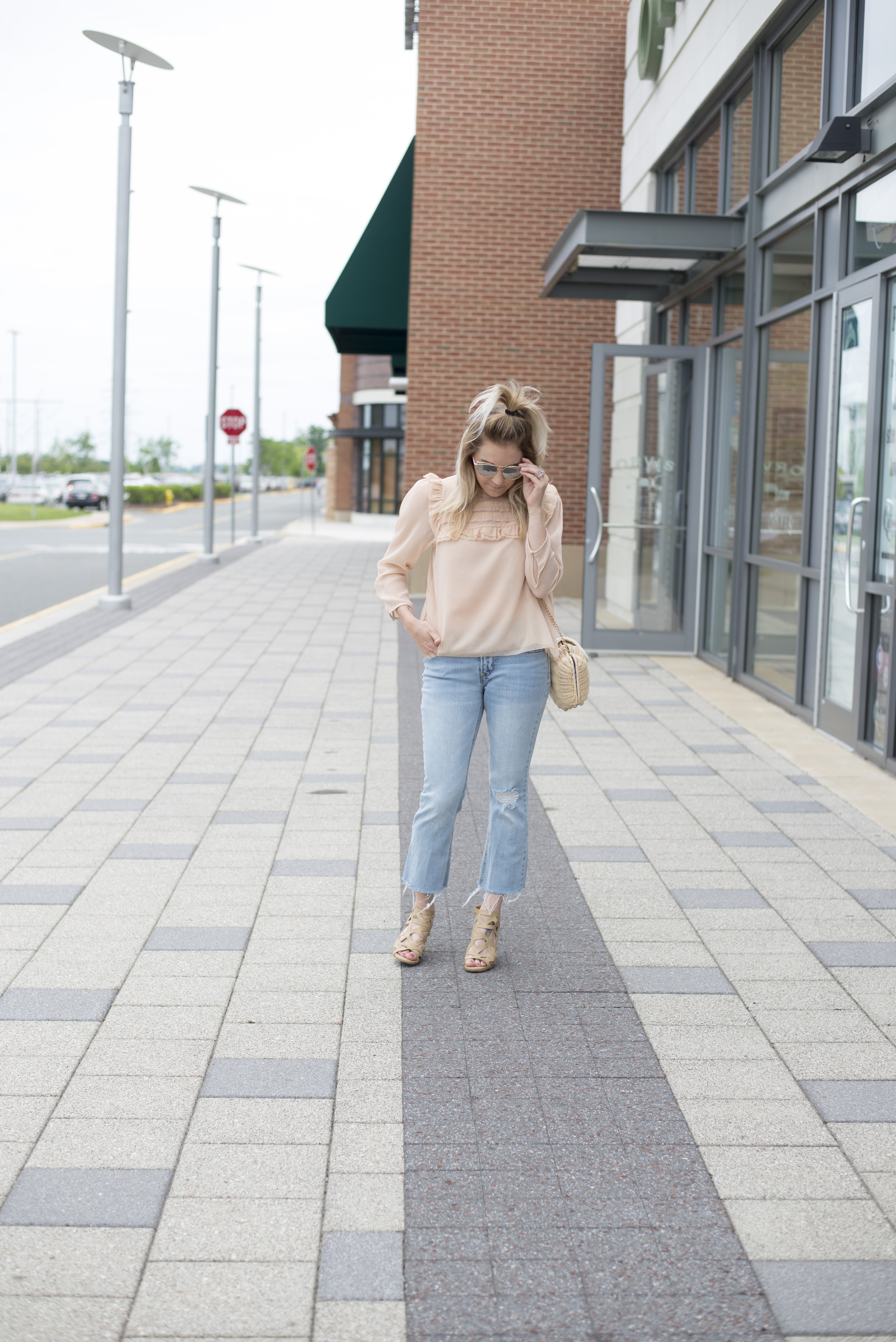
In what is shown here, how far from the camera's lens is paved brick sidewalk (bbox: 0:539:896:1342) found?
8.37 ft

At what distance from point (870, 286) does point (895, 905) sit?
3.88m

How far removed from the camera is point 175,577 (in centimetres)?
1956

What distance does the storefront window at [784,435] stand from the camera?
352 inches

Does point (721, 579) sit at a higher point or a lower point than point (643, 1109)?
higher

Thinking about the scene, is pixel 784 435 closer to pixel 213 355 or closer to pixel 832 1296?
pixel 832 1296

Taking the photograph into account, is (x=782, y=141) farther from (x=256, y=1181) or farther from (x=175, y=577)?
(x=175, y=577)

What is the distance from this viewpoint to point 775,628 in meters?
9.65

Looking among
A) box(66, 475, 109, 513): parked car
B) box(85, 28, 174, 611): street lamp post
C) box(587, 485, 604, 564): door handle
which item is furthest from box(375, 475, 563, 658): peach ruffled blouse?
box(66, 475, 109, 513): parked car

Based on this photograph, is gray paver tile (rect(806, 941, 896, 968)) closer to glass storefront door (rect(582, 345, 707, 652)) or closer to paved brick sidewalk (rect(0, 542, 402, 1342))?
paved brick sidewalk (rect(0, 542, 402, 1342))

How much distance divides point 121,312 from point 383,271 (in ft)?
13.2

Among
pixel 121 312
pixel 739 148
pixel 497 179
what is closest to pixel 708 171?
pixel 739 148

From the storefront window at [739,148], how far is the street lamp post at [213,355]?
44.3ft

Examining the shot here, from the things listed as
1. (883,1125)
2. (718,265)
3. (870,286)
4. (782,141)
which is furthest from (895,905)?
(718,265)

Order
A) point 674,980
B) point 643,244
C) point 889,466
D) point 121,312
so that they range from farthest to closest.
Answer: point 121,312 → point 643,244 → point 889,466 → point 674,980
